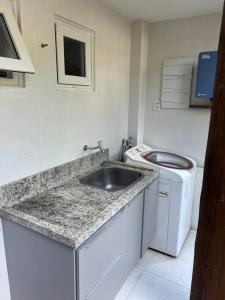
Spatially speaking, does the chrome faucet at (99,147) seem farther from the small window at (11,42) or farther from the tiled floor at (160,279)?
the tiled floor at (160,279)

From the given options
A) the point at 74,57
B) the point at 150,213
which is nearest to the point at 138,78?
the point at 74,57

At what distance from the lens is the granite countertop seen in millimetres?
1132

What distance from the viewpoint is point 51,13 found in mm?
1480

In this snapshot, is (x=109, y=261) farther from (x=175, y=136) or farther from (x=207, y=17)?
(x=207, y=17)

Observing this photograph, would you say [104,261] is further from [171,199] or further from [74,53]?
[74,53]

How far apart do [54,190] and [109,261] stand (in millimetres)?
603

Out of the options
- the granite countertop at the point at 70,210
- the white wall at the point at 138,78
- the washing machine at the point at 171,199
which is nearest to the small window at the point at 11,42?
the granite countertop at the point at 70,210

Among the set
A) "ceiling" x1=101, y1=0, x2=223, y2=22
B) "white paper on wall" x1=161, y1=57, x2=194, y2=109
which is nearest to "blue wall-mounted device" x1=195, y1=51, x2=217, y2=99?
"white paper on wall" x1=161, y1=57, x2=194, y2=109

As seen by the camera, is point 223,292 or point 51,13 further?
point 51,13

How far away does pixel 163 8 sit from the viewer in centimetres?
202

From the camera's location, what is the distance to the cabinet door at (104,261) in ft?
3.83

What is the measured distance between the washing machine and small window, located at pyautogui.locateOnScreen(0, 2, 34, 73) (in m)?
1.37

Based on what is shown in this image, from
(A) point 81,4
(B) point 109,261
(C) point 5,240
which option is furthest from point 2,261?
(A) point 81,4

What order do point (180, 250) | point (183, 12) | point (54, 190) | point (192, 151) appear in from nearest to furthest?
1. point (54, 190)
2. point (183, 12)
3. point (180, 250)
4. point (192, 151)
